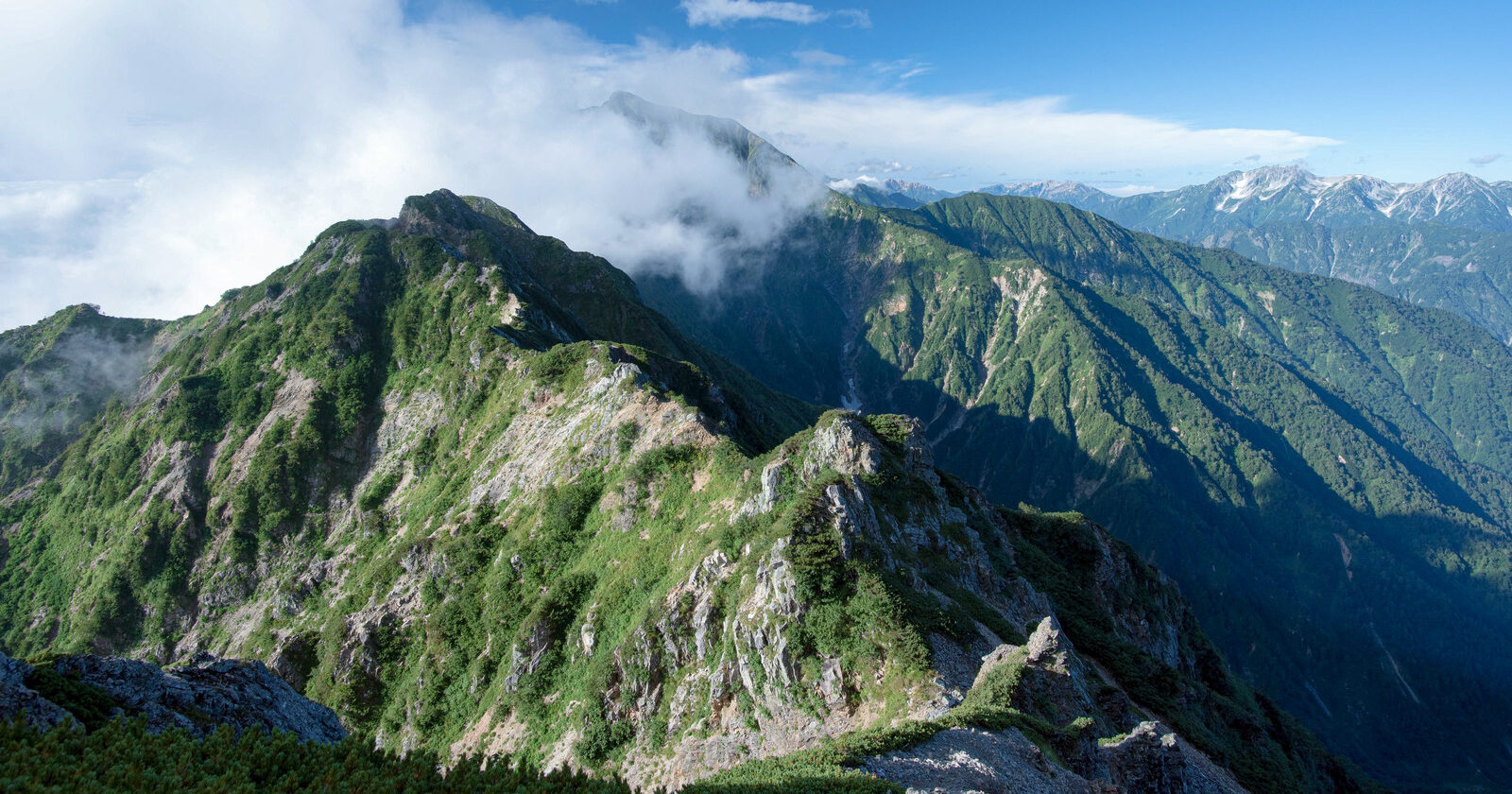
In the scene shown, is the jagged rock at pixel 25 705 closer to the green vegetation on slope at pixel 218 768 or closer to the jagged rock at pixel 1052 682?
the green vegetation on slope at pixel 218 768

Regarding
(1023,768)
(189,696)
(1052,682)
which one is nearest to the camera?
(189,696)

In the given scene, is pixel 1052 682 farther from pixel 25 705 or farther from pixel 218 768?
pixel 25 705

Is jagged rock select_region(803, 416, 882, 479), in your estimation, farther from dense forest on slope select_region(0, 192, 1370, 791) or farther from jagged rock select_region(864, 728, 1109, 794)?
jagged rock select_region(864, 728, 1109, 794)

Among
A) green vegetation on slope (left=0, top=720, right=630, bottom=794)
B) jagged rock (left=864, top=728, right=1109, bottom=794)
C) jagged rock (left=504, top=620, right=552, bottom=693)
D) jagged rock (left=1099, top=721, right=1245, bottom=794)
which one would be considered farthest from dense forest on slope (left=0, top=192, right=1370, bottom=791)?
green vegetation on slope (left=0, top=720, right=630, bottom=794)

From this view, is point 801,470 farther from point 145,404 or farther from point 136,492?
point 145,404

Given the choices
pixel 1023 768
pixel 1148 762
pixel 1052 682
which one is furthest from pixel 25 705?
pixel 1052 682

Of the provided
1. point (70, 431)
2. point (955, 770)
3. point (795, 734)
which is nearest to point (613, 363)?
point (795, 734)
